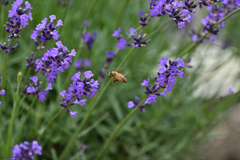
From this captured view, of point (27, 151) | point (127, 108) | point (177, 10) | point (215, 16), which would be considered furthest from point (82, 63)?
point (27, 151)

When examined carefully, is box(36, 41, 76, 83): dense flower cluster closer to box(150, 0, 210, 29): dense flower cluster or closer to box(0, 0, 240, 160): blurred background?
box(150, 0, 210, 29): dense flower cluster

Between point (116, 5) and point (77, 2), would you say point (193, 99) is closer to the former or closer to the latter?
point (116, 5)

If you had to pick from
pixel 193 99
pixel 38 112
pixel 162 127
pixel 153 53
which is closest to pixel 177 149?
pixel 162 127

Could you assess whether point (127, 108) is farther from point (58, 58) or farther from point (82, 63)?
point (58, 58)

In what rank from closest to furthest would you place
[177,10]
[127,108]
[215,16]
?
1. [177,10]
2. [215,16]
3. [127,108]

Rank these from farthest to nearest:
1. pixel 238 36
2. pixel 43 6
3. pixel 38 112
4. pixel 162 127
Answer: pixel 238 36, pixel 43 6, pixel 162 127, pixel 38 112

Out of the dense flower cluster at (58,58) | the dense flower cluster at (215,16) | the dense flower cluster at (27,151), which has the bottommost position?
the dense flower cluster at (27,151)

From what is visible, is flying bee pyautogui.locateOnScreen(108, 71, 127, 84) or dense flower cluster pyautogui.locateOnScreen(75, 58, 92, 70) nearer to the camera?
flying bee pyautogui.locateOnScreen(108, 71, 127, 84)

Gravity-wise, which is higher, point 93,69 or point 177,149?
point 93,69

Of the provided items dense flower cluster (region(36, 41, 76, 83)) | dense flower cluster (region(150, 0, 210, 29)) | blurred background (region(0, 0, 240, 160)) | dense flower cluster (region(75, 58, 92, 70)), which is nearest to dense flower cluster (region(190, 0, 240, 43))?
dense flower cluster (region(150, 0, 210, 29))

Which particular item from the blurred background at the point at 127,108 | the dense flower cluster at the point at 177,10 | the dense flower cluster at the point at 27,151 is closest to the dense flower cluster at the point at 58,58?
the dense flower cluster at the point at 27,151

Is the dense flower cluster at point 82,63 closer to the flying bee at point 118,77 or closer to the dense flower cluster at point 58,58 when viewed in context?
the flying bee at point 118,77
